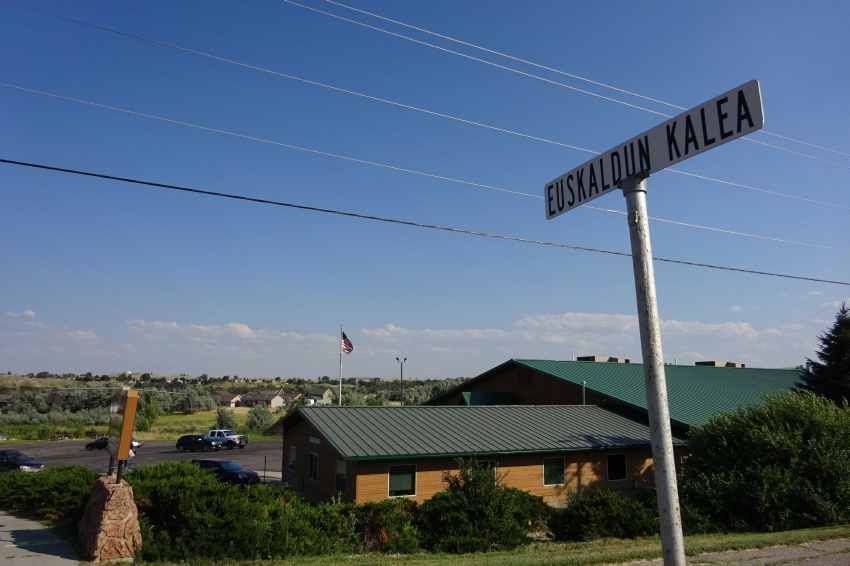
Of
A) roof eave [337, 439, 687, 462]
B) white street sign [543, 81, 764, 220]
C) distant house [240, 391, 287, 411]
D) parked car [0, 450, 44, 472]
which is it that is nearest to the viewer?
white street sign [543, 81, 764, 220]

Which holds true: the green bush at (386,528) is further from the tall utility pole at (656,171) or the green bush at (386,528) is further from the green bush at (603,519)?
the tall utility pole at (656,171)

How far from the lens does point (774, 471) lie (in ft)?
70.1

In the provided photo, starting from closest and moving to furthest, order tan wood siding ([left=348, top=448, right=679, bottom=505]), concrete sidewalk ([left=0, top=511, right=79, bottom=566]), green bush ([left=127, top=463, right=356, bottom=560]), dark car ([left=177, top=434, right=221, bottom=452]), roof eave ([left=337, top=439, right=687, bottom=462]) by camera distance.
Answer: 1. concrete sidewalk ([left=0, top=511, right=79, bottom=566])
2. green bush ([left=127, top=463, right=356, bottom=560])
3. roof eave ([left=337, top=439, right=687, bottom=462])
4. tan wood siding ([left=348, top=448, right=679, bottom=505])
5. dark car ([left=177, top=434, right=221, bottom=452])

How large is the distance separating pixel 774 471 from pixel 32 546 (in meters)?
23.4

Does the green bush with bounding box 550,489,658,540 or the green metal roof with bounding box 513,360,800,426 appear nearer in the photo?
the green bush with bounding box 550,489,658,540

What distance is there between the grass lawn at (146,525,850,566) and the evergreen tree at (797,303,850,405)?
20.8m

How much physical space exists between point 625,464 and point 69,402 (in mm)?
100979

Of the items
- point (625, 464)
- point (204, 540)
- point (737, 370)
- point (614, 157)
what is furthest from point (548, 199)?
point (737, 370)

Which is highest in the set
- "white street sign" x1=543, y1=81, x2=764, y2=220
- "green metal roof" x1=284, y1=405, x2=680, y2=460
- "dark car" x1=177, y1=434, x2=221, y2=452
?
"white street sign" x1=543, y1=81, x2=764, y2=220

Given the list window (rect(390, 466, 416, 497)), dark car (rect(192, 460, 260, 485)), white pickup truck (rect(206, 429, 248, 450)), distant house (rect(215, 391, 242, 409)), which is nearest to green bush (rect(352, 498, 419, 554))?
window (rect(390, 466, 416, 497))

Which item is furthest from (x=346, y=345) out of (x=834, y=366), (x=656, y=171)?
(x=656, y=171)

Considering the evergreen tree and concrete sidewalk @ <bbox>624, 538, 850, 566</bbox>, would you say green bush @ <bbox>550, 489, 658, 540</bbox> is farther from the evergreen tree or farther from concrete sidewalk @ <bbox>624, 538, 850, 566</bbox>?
the evergreen tree

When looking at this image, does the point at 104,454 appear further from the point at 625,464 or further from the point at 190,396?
the point at 190,396

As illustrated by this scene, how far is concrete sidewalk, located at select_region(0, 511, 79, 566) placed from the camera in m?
14.5
